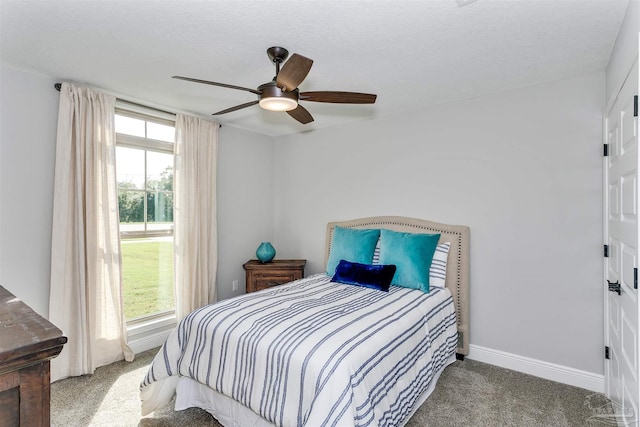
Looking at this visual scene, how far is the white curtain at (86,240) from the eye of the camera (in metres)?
2.66

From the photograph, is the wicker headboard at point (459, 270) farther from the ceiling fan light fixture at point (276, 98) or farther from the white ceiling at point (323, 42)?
the ceiling fan light fixture at point (276, 98)

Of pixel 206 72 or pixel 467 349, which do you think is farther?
pixel 467 349

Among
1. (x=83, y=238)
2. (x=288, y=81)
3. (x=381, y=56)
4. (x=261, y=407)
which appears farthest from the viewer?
(x=83, y=238)

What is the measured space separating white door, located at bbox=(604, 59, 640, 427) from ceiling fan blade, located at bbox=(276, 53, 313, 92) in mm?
1588

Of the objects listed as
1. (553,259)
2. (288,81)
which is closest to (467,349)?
(553,259)

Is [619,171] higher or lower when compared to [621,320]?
higher

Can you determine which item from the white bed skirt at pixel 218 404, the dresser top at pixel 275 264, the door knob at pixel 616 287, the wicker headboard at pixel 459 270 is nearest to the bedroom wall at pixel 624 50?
the door knob at pixel 616 287

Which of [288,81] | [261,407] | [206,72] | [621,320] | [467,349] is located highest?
[206,72]

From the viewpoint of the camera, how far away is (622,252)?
6.46 ft

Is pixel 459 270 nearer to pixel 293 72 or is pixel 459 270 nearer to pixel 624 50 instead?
pixel 624 50

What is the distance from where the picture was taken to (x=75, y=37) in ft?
6.81

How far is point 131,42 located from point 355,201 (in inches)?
102

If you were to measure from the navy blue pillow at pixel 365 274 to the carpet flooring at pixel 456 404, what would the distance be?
2.91 ft

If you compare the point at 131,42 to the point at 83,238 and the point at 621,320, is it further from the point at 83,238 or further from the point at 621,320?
the point at 621,320
